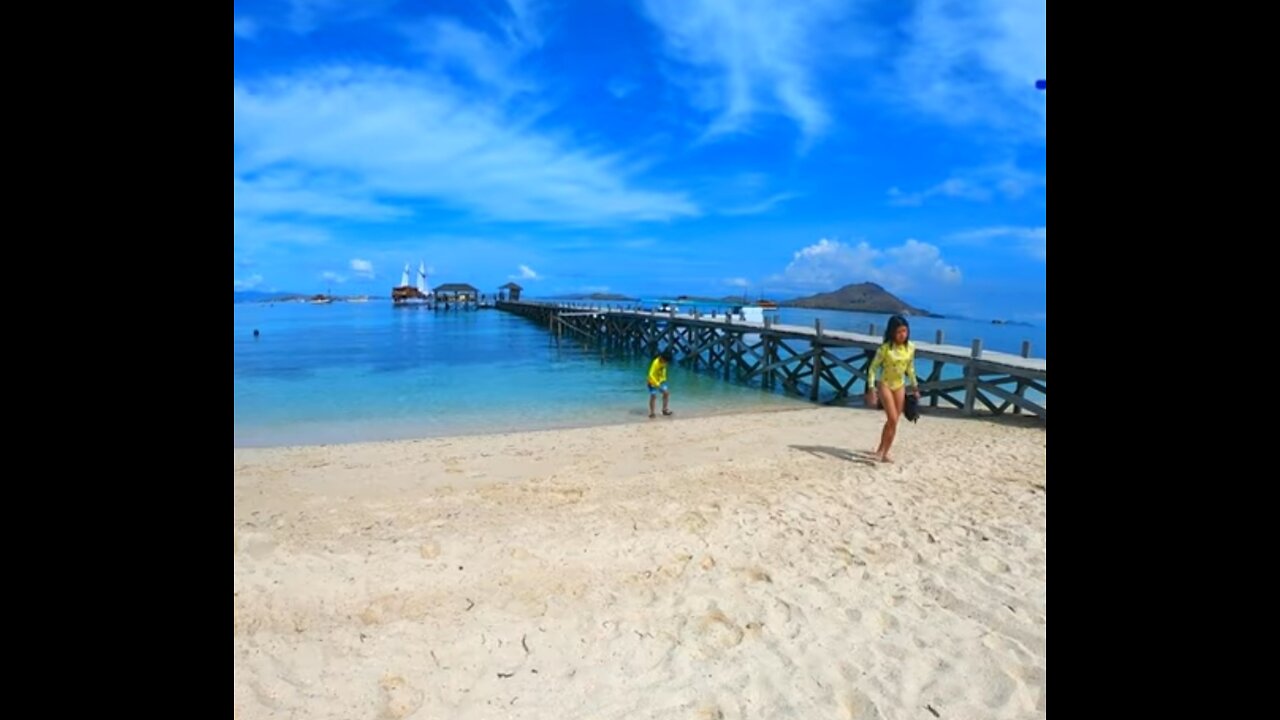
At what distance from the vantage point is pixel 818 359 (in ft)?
57.3

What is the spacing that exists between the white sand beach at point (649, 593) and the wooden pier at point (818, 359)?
1.80 meters

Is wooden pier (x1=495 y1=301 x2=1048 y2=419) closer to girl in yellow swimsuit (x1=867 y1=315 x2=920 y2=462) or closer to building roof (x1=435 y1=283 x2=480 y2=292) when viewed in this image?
girl in yellow swimsuit (x1=867 y1=315 x2=920 y2=462)

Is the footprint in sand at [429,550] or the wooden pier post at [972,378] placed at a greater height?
the wooden pier post at [972,378]

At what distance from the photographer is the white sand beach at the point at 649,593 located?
3.21 meters

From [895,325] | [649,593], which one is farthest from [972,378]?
[649,593]

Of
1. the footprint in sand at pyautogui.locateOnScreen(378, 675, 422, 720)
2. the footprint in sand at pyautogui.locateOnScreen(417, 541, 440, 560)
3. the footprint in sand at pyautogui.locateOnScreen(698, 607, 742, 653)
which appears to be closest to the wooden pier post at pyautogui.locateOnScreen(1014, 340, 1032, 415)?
the footprint in sand at pyautogui.locateOnScreen(698, 607, 742, 653)

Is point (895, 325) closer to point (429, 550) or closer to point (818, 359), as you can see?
point (429, 550)

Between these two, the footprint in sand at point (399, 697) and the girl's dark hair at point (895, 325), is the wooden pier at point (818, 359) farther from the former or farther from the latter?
the footprint in sand at point (399, 697)

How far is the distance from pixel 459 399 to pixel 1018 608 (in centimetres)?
1584

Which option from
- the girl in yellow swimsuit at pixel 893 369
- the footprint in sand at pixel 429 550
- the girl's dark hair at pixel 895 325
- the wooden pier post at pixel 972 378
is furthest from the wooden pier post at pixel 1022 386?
the footprint in sand at pixel 429 550
